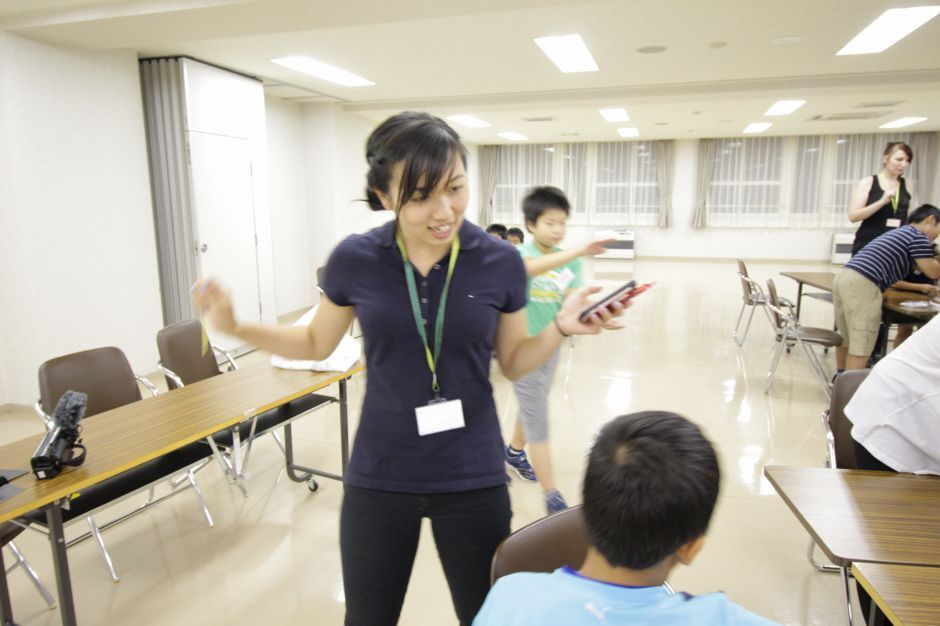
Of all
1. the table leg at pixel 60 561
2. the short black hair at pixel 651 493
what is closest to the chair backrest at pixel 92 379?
the table leg at pixel 60 561

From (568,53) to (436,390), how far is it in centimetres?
529

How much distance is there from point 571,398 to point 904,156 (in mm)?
3331

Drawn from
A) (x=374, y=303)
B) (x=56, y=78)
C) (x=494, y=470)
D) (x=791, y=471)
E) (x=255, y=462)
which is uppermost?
(x=56, y=78)

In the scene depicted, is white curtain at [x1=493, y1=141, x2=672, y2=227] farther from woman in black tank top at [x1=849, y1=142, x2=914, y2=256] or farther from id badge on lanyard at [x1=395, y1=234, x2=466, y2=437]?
id badge on lanyard at [x1=395, y1=234, x2=466, y2=437]

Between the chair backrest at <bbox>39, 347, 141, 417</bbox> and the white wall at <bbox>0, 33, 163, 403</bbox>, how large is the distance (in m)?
2.21

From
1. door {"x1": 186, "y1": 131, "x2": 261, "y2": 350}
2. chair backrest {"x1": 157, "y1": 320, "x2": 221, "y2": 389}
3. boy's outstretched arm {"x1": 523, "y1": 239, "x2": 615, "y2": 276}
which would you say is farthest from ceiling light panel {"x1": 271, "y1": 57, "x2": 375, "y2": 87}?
boy's outstretched arm {"x1": 523, "y1": 239, "x2": 615, "y2": 276}

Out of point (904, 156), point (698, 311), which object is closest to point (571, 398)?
point (904, 156)

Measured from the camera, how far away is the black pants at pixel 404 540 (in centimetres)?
116

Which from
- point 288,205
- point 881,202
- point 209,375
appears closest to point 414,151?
point 209,375

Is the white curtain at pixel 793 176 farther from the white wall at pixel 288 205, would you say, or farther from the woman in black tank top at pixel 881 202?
the white wall at pixel 288 205

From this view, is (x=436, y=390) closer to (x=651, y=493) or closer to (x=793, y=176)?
(x=651, y=493)

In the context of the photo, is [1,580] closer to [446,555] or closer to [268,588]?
[268,588]

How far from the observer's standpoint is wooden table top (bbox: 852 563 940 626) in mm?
1039

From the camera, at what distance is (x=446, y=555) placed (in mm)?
1206
